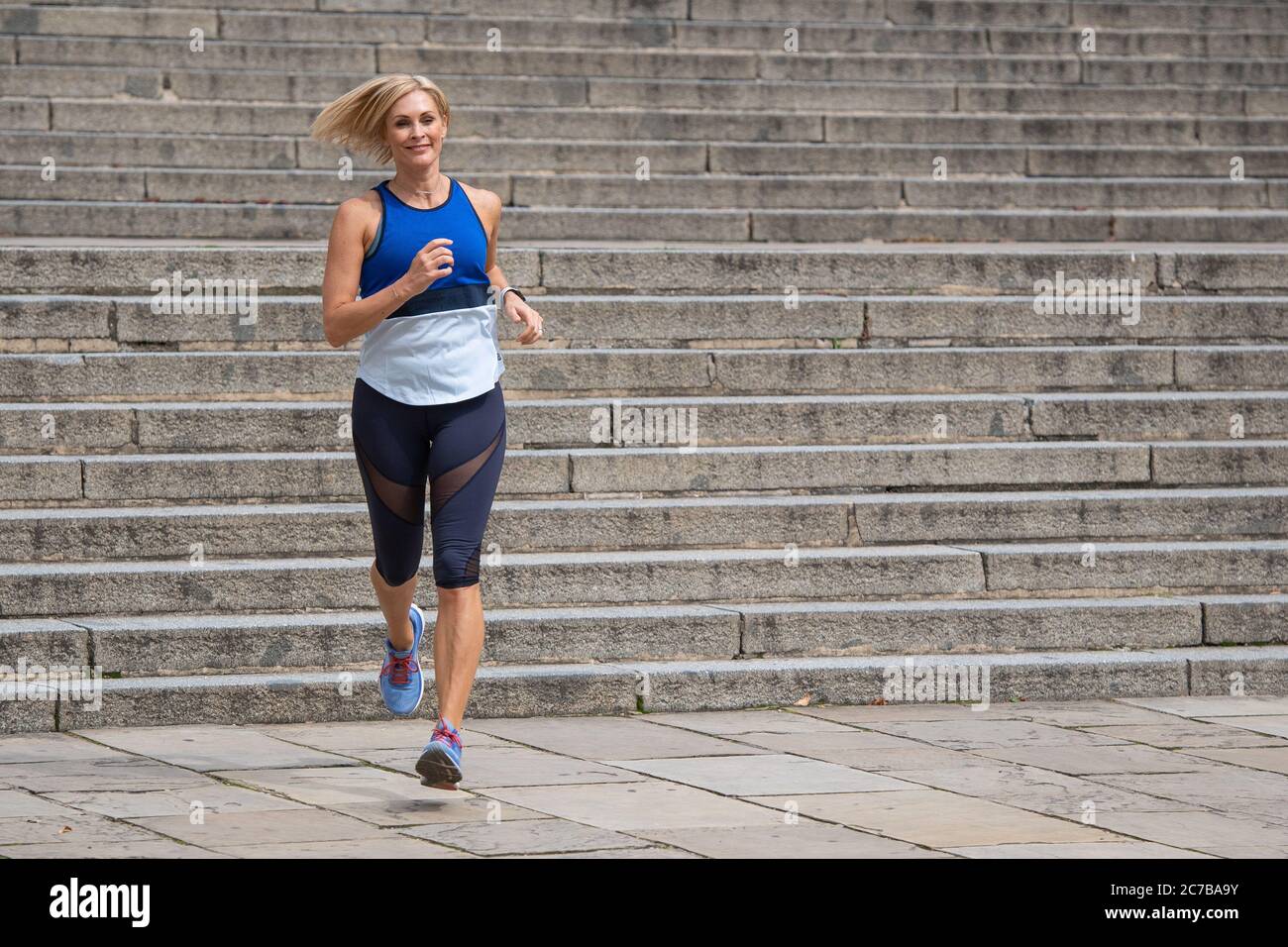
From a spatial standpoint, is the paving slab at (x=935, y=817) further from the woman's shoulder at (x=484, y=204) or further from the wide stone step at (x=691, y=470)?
the wide stone step at (x=691, y=470)

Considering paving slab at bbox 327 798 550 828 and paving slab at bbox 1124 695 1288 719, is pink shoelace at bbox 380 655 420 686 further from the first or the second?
paving slab at bbox 1124 695 1288 719

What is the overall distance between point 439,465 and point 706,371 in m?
3.41

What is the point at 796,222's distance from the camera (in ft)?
36.4

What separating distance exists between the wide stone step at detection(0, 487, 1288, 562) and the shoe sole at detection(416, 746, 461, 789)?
2327 mm

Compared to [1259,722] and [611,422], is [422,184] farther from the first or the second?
[1259,722]

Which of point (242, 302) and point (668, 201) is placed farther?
point (668, 201)

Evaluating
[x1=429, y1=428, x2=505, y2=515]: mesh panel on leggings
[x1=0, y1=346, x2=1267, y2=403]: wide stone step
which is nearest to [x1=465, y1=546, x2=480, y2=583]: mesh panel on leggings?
[x1=429, y1=428, x2=505, y2=515]: mesh panel on leggings

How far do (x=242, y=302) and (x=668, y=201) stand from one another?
11.0 feet

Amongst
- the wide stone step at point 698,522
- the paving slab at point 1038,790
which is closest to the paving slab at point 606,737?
the paving slab at point 1038,790

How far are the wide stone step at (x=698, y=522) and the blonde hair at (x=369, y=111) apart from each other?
88.8 inches

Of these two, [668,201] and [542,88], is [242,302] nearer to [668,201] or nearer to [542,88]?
[668,201]

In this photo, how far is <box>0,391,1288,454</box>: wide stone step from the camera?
311 inches

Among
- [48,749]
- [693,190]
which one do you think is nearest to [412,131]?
[48,749]

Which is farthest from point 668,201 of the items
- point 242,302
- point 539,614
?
point 539,614
